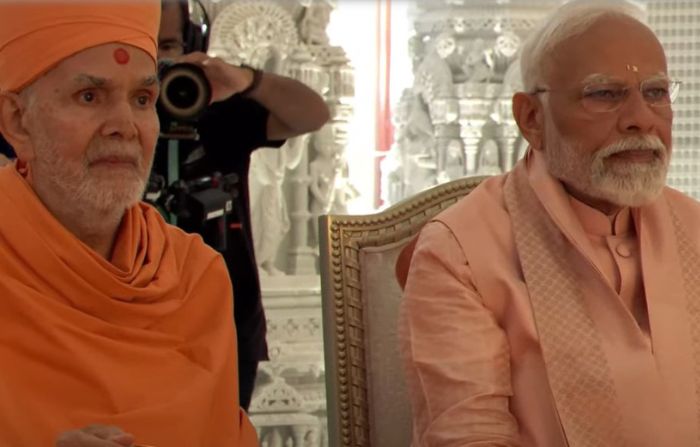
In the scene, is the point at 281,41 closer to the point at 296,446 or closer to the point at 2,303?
the point at 296,446

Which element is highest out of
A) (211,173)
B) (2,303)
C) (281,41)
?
(281,41)

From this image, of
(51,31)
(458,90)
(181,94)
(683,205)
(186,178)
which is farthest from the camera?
(458,90)

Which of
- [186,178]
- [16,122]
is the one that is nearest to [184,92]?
[186,178]

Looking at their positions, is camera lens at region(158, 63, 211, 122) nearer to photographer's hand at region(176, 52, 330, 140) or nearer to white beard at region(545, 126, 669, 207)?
photographer's hand at region(176, 52, 330, 140)

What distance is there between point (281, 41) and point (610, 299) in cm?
195

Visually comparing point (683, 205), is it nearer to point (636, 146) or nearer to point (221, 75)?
point (636, 146)

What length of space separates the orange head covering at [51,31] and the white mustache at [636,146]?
0.76 m

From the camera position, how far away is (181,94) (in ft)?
9.07

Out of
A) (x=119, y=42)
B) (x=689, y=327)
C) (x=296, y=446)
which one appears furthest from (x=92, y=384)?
(x=296, y=446)

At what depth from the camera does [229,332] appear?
215 cm

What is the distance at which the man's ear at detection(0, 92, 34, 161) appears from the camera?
80.6 inches

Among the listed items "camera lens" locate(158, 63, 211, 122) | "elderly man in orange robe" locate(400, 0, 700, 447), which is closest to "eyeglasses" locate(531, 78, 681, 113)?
"elderly man in orange robe" locate(400, 0, 700, 447)

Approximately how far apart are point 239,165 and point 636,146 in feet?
3.61

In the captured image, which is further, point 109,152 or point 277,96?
point 277,96
